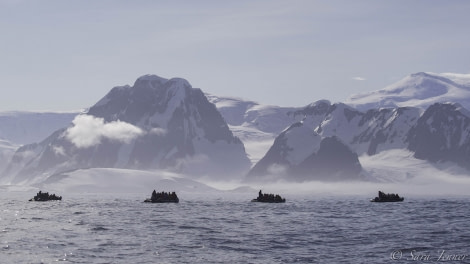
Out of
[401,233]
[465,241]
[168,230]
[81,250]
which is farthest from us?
[168,230]

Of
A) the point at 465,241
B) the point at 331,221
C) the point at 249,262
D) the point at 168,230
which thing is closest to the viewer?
the point at 249,262

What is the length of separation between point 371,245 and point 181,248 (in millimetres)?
24824

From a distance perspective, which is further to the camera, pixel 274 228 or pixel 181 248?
pixel 274 228

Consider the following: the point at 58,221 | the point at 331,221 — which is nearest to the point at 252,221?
the point at 331,221

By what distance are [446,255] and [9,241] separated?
2300 inches

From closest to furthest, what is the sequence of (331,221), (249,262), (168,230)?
(249,262)
(168,230)
(331,221)

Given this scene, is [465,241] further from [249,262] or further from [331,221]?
[331,221]

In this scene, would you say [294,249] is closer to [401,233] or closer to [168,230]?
[401,233]

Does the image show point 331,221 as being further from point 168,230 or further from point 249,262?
point 249,262

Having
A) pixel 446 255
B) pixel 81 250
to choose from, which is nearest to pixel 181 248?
pixel 81 250

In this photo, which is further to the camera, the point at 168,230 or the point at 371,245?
the point at 168,230

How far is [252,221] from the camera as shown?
14975cm

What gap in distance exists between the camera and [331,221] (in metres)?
148

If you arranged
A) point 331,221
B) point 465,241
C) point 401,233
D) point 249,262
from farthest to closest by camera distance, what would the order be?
1. point 331,221
2. point 401,233
3. point 465,241
4. point 249,262
